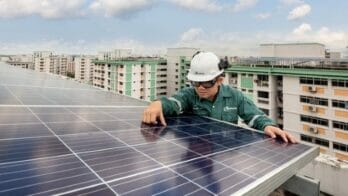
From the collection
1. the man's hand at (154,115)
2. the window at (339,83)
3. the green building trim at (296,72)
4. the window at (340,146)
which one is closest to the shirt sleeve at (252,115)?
the man's hand at (154,115)

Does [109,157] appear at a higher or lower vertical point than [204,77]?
lower

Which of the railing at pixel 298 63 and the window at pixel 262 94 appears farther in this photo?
the window at pixel 262 94

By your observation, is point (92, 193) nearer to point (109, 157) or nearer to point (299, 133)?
point (109, 157)

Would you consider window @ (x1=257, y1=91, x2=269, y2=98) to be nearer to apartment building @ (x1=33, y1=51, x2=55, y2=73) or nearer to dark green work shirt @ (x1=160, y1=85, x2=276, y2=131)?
dark green work shirt @ (x1=160, y1=85, x2=276, y2=131)

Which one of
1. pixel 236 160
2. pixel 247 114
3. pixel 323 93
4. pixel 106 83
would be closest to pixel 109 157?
pixel 236 160

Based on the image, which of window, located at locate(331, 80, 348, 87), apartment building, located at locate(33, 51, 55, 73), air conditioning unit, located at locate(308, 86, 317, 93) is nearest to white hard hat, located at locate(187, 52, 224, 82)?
window, located at locate(331, 80, 348, 87)

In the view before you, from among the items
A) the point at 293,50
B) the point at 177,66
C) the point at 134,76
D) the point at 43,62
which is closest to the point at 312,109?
the point at 293,50

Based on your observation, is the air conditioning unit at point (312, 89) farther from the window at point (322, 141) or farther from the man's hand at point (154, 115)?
the man's hand at point (154, 115)
